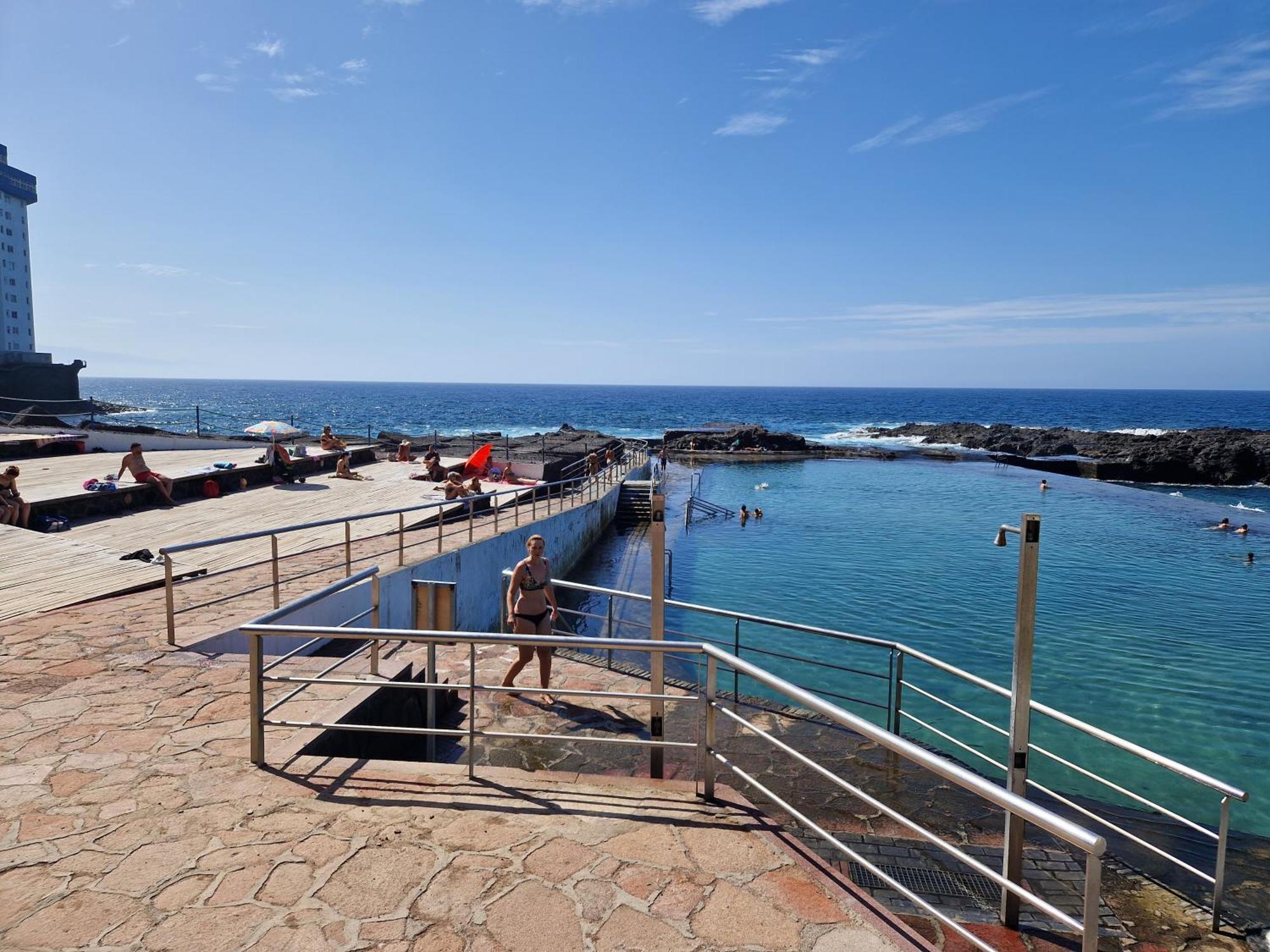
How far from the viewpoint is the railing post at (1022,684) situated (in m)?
3.63

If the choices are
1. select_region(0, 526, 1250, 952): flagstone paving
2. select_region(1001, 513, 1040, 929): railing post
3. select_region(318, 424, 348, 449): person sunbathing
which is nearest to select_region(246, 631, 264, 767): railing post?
select_region(0, 526, 1250, 952): flagstone paving

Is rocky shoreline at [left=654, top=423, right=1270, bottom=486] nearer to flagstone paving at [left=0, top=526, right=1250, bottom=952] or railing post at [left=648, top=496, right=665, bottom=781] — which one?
railing post at [left=648, top=496, right=665, bottom=781]

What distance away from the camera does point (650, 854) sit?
3.98 meters

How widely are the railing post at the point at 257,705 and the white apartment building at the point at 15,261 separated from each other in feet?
304

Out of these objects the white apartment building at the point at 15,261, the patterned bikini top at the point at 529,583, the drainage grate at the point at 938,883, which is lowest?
the drainage grate at the point at 938,883

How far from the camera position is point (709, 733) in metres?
4.47

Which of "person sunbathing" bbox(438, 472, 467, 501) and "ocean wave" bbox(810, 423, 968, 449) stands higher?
"person sunbathing" bbox(438, 472, 467, 501)

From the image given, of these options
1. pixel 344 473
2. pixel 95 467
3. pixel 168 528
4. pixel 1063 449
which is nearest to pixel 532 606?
pixel 168 528

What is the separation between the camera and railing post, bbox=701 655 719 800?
4.40 metres

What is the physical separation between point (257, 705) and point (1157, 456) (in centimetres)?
6106

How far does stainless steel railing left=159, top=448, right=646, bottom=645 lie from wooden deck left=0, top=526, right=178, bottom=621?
59 centimetres

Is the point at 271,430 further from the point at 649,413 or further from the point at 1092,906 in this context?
the point at 649,413

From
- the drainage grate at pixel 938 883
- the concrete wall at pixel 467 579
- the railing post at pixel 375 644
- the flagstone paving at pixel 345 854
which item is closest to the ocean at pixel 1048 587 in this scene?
the concrete wall at pixel 467 579

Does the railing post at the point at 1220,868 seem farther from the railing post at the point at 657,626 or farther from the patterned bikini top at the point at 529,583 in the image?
the patterned bikini top at the point at 529,583
